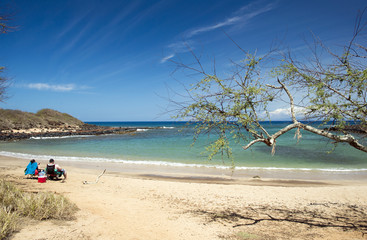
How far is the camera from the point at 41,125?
64.8 m

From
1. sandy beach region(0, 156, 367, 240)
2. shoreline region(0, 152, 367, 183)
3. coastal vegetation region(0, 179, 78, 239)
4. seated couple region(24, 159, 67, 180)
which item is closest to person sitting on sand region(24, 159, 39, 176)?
seated couple region(24, 159, 67, 180)

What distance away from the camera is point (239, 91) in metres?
5.52

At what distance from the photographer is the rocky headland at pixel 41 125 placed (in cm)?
4831

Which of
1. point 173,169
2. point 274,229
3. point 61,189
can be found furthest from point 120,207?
point 173,169

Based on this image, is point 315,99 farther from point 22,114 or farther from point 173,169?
point 22,114

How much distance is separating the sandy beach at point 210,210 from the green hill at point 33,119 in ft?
169

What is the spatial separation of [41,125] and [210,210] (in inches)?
2820

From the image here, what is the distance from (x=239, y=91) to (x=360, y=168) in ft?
58.1

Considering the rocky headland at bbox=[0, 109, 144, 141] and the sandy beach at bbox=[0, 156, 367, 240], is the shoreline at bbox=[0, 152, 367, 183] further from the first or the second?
the rocky headland at bbox=[0, 109, 144, 141]

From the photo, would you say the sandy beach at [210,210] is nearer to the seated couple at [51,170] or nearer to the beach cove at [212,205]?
the beach cove at [212,205]

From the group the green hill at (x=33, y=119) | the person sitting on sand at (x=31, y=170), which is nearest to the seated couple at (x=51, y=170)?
the person sitting on sand at (x=31, y=170)

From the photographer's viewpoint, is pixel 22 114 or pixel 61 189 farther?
pixel 22 114

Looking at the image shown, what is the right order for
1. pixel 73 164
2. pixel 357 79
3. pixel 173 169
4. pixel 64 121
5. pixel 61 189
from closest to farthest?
pixel 357 79
pixel 61 189
pixel 173 169
pixel 73 164
pixel 64 121

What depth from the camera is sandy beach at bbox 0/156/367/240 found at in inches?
225
